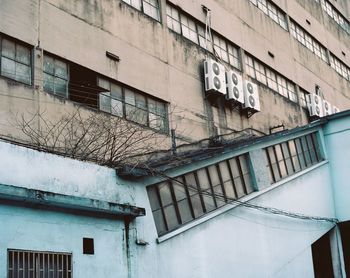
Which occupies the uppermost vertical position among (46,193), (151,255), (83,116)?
(83,116)

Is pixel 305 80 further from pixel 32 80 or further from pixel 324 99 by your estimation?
pixel 32 80

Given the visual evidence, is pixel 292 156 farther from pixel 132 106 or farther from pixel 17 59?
pixel 17 59

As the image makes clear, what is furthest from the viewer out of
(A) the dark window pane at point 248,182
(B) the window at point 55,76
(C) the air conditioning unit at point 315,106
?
(C) the air conditioning unit at point 315,106

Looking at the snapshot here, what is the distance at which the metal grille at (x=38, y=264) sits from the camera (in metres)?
8.04

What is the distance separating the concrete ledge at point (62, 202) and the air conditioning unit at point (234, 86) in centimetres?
1176

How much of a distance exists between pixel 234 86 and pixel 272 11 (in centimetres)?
817

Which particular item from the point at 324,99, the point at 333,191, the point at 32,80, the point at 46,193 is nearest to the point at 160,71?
the point at 32,80

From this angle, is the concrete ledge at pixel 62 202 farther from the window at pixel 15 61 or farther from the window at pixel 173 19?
the window at pixel 173 19

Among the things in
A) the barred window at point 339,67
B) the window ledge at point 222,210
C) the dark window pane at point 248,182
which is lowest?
the window ledge at point 222,210

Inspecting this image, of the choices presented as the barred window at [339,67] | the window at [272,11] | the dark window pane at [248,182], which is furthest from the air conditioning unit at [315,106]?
the dark window pane at [248,182]

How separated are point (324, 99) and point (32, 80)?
20863 mm

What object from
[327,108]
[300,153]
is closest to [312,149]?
[300,153]

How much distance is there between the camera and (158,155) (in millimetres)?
15906

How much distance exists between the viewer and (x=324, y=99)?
30.8 metres
